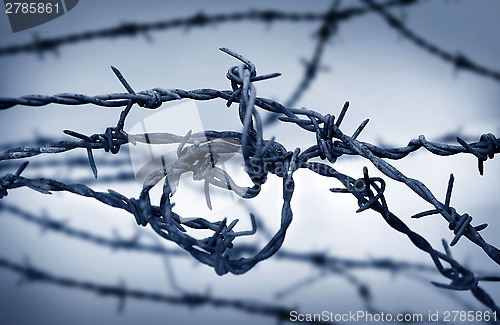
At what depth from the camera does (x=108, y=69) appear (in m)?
Result: 0.80

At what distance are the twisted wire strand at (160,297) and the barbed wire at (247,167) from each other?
0.56 feet

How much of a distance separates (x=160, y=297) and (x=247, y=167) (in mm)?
301

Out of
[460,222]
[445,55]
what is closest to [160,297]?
[460,222]

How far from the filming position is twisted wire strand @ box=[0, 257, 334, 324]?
638 mm

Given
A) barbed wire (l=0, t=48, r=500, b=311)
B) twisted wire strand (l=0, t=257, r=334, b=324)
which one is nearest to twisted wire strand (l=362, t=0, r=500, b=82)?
barbed wire (l=0, t=48, r=500, b=311)

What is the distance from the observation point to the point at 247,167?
1.50 ft

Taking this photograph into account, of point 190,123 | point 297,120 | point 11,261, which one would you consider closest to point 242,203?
point 190,123

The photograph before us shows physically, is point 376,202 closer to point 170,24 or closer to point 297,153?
point 297,153

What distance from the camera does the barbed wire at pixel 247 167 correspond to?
477 millimetres

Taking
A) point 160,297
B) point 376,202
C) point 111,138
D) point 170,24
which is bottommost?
point 160,297

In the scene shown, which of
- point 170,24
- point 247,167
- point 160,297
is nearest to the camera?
point 247,167

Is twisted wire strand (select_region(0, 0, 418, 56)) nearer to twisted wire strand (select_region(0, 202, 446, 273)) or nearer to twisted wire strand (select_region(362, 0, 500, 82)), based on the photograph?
twisted wire strand (select_region(362, 0, 500, 82))

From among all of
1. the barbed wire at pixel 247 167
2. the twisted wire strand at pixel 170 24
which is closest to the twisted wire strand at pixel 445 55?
the twisted wire strand at pixel 170 24

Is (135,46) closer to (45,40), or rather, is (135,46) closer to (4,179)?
(45,40)
